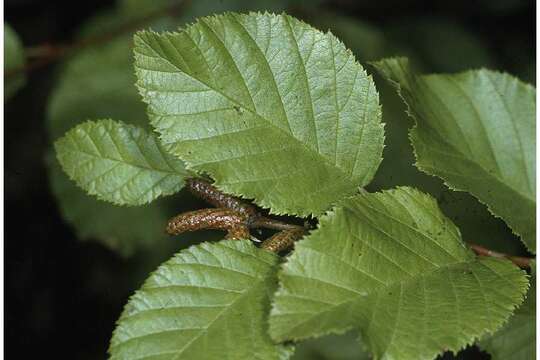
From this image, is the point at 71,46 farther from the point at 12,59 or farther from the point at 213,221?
the point at 213,221

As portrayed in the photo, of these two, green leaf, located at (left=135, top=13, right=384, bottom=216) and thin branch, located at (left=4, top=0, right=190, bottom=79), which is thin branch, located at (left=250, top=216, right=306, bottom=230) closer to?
green leaf, located at (left=135, top=13, right=384, bottom=216)

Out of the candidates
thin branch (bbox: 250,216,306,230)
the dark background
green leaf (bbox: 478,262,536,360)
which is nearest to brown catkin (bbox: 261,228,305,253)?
thin branch (bbox: 250,216,306,230)

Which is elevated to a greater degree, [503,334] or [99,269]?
[503,334]

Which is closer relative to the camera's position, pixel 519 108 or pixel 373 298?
pixel 373 298

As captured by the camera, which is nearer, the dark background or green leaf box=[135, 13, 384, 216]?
green leaf box=[135, 13, 384, 216]

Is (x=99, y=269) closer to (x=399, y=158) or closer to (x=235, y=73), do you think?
(x=399, y=158)

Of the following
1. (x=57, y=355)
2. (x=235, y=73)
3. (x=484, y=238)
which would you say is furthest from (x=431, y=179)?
(x=57, y=355)
